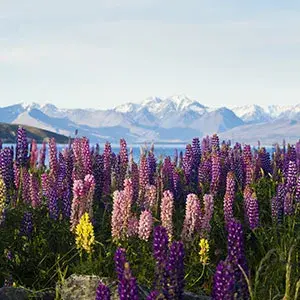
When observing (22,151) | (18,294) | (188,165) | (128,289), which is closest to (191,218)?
(18,294)

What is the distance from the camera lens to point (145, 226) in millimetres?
7895

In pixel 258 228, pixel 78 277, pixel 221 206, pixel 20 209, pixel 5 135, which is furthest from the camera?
pixel 5 135

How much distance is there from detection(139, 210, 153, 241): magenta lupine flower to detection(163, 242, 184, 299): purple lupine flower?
9.79 feet

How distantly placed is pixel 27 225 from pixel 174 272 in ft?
14.6

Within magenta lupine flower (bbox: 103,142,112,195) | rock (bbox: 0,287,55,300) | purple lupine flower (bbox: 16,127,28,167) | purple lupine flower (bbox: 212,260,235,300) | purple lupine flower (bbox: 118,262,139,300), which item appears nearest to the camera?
purple lupine flower (bbox: 118,262,139,300)

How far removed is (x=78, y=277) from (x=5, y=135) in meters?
199

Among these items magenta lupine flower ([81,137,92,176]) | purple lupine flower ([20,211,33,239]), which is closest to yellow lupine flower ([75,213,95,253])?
purple lupine flower ([20,211,33,239])

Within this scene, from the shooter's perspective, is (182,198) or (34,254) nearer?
(34,254)

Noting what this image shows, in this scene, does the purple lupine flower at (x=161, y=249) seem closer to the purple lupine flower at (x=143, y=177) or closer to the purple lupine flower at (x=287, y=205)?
the purple lupine flower at (x=287, y=205)

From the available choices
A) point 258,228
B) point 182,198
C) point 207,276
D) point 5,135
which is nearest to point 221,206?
point 182,198

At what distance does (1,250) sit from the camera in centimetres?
832

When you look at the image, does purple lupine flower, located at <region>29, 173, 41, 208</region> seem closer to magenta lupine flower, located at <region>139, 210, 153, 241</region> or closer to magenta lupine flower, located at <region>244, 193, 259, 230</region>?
magenta lupine flower, located at <region>139, 210, 153, 241</region>

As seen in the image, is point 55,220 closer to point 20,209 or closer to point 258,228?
point 20,209

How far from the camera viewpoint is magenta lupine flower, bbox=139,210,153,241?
7.85 metres
